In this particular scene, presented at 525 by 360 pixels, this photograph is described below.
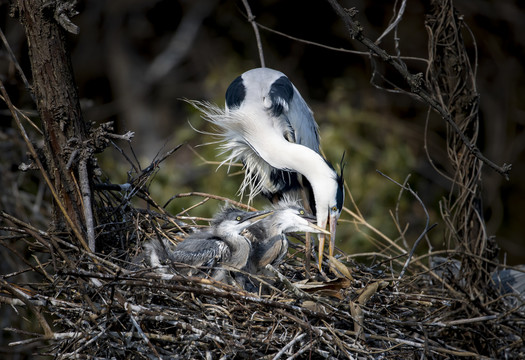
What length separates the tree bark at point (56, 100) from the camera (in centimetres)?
254

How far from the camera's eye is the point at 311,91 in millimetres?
7680

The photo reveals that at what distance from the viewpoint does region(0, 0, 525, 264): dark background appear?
5.28 m

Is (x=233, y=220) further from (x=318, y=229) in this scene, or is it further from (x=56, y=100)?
(x=56, y=100)

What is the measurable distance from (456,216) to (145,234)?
4.61ft

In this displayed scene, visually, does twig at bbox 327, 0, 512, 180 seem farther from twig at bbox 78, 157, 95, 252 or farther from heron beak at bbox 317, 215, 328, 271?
twig at bbox 78, 157, 95, 252

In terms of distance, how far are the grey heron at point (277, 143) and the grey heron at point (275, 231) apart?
0.40 ft

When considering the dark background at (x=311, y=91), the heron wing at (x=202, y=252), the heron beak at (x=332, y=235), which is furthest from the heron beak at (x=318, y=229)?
the heron wing at (x=202, y=252)

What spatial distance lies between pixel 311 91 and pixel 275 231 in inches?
186

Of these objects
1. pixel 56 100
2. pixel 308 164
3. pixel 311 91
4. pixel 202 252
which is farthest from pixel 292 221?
pixel 311 91

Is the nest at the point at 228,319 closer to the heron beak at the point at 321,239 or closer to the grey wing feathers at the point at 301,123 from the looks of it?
the heron beak at the point at 321,239

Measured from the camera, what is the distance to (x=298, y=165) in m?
3.49

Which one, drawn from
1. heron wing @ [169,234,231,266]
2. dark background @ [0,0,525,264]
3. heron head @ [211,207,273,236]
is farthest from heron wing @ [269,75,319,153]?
heron wing @ [169,234,231,266]

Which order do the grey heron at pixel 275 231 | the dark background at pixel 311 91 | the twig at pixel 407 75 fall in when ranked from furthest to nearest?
1. the dark background at pixel 311 91
2. the grey heron at pixel 275 231
3. the twig at pixel 407 75

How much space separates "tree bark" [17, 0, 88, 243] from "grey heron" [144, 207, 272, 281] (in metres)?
0.35
